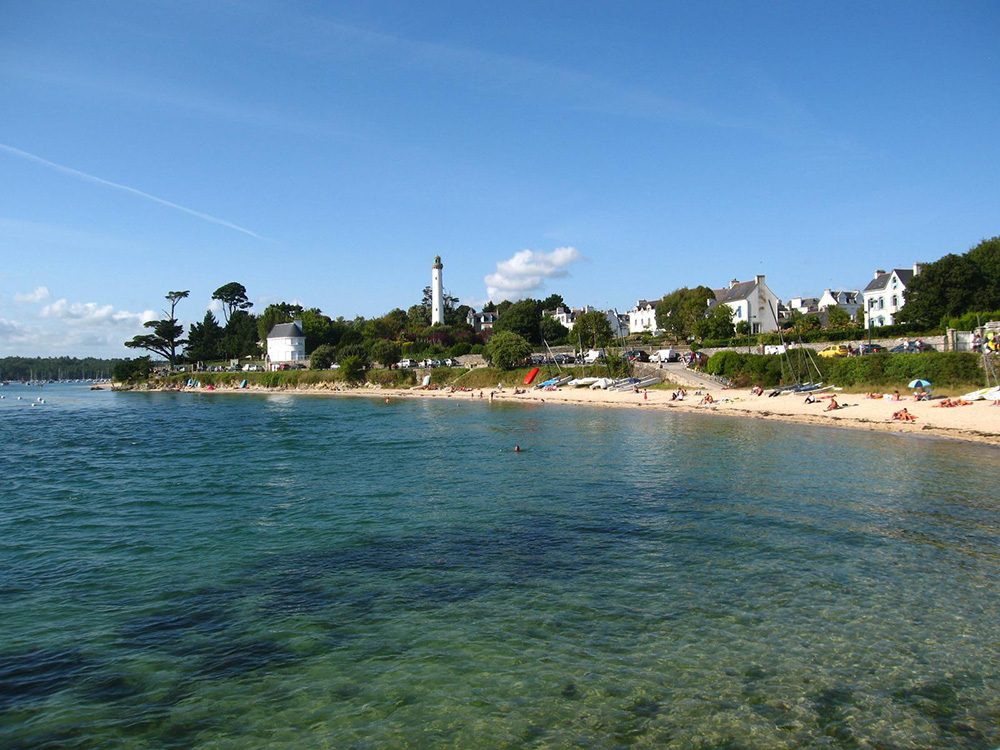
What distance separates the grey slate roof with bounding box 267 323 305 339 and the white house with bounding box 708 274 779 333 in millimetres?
70508

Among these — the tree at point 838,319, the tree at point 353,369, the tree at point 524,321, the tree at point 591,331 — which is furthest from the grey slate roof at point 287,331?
the tree at point 838,319

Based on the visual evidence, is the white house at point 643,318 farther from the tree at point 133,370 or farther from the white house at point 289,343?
the tree at point 133,370

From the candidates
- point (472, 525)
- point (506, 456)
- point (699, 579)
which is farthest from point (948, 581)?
point (506, 456)

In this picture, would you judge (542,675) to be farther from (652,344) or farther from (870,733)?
(652,344)

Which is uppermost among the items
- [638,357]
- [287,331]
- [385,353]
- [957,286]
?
[287,331]

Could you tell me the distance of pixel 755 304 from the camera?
89.8 metres

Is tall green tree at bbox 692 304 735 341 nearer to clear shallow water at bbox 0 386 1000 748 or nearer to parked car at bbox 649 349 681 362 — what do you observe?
parked car at bbox 649 349 681 362

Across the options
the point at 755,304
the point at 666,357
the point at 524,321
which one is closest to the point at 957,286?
the point at 666,357

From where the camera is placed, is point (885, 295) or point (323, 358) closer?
point (885, 295)

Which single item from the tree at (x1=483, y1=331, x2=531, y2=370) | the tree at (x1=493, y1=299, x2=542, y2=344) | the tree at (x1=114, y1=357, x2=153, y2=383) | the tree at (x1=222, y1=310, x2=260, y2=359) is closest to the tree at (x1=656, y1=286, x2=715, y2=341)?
the tree at (x1=493, y1=299, x2=542, y2=344)

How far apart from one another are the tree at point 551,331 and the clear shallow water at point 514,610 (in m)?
78.7

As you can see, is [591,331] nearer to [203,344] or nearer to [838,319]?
[838,319]

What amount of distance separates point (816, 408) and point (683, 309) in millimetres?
51711

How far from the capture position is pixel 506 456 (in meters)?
28.3
